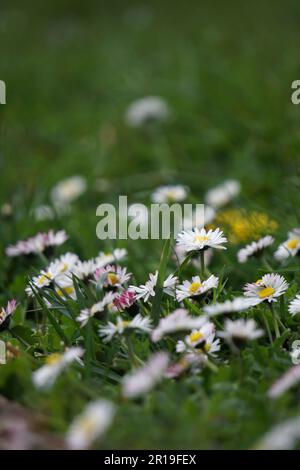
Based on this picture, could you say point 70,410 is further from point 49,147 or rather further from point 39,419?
point 49,147

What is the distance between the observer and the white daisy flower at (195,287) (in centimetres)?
141

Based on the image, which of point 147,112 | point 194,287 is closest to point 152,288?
point 194,287

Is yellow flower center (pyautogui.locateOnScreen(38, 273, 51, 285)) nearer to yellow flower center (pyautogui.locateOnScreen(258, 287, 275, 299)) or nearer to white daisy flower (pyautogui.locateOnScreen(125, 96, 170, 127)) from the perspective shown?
yellow flower center (pyautogui.locateOnScreen(258, 287, 275, 299))

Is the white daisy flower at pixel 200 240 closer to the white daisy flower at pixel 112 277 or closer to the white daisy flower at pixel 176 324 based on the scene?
the white daisy flower at pixel 112 277

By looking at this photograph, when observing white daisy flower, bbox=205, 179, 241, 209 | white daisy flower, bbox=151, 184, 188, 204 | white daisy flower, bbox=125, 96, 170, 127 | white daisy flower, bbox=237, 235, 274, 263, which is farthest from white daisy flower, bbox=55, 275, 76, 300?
white daisy flower, bbox=125, 96, 170, 127

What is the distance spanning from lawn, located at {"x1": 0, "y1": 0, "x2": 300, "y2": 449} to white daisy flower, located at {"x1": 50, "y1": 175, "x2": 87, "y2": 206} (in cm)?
3

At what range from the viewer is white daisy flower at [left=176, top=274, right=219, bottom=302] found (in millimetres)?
1405

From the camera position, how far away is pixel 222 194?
7.98 feet

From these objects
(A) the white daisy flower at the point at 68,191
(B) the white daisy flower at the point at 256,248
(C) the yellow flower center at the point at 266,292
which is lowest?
(C) the yellow flower center at the point at 266,292

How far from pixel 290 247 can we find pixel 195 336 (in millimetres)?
448

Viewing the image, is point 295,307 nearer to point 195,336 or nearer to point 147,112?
point 195,336

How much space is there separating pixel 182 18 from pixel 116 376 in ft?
15.5

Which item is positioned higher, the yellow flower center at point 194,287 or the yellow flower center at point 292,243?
the yellow flower center at point 292,243

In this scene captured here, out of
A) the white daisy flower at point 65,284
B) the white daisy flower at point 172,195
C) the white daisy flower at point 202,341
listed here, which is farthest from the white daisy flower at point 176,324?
the white daisy flower at point 172,195
